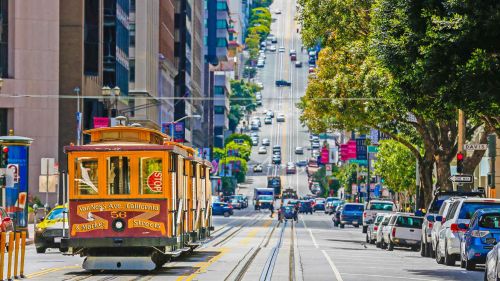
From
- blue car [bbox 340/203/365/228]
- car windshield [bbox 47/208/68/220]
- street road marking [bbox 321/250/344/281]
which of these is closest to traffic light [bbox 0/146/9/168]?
car windshield [bbox 47/208/68/220]

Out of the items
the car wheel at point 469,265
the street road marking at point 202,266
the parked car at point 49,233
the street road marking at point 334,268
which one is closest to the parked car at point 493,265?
the street road marking at point 334,268

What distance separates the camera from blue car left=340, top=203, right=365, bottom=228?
297 ft

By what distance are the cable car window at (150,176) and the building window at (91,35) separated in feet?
193

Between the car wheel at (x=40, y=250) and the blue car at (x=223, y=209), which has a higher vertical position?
the blue car at (x=223, y=209)

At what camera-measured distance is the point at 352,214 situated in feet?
300

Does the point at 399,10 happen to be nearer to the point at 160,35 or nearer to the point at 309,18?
the point at 309,18

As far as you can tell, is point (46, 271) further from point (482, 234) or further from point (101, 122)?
point (101, 122)

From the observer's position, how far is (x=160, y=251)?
1235 inches

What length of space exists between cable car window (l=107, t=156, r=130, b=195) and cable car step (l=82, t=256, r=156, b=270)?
158cm

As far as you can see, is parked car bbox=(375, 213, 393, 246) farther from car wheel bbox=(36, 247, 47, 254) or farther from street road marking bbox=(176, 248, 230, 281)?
car wheel bbox=(36, 247, 47, 254)

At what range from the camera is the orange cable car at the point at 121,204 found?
3088 centimetres

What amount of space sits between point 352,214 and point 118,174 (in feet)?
201

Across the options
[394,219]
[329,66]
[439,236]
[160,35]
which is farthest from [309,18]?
[160,35]

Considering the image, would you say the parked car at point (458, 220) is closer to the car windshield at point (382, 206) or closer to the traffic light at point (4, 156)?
the traffic light at point (4, 156)
